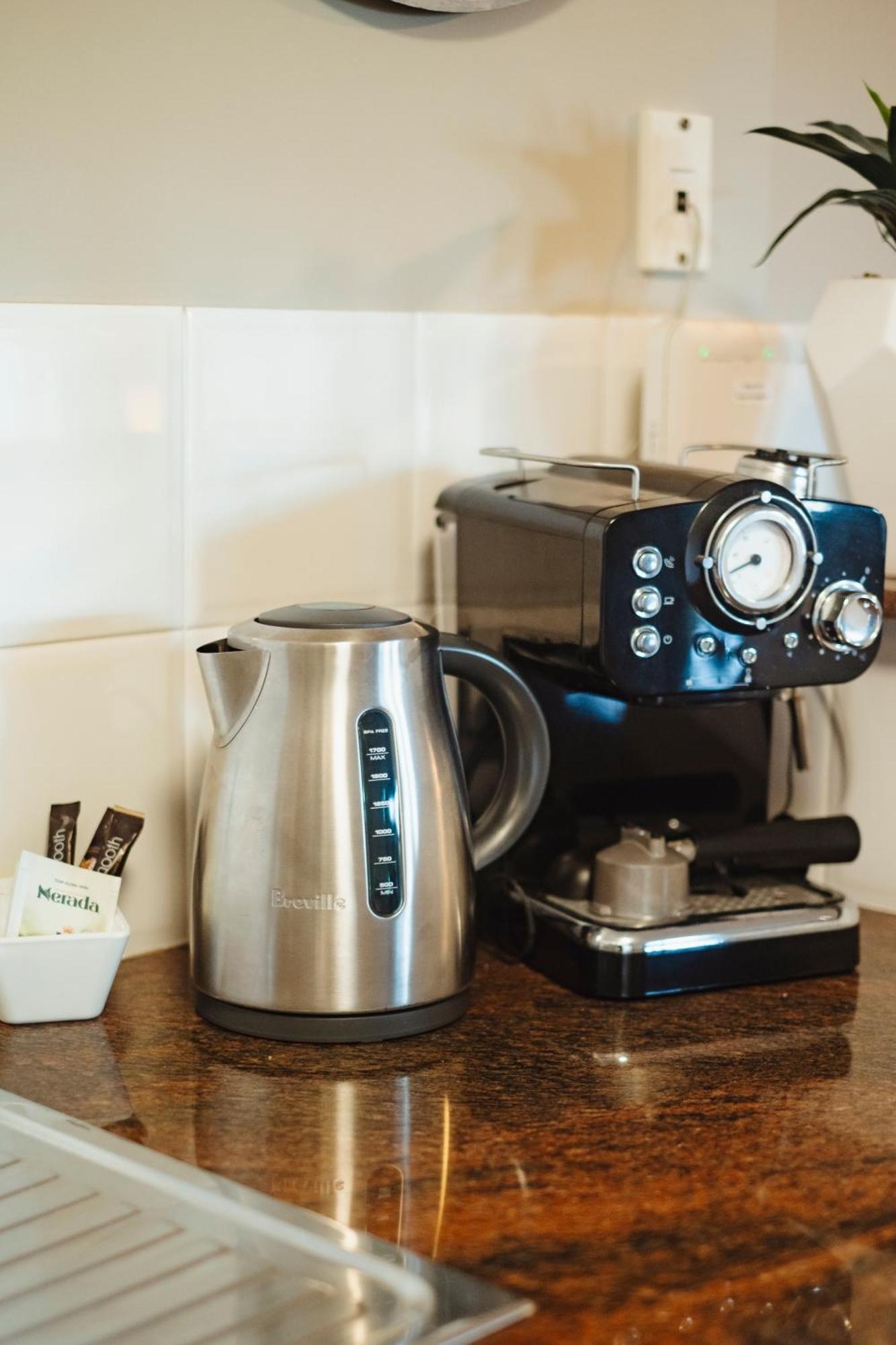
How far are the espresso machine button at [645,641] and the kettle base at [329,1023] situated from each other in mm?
230

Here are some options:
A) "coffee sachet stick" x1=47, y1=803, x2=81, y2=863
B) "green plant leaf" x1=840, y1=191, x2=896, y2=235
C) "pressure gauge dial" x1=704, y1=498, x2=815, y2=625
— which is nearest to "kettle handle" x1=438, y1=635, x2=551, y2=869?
"pressure gauge dial" x1=704, y1=498, x2=815, y2=625

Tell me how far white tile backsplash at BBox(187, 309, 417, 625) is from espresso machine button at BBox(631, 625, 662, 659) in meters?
0.29

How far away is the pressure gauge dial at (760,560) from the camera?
0.94 metres

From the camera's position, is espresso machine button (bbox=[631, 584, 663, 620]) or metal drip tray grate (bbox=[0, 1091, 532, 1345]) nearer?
metal drip tray grate (bbox=[0, 1091, 532, 1345])

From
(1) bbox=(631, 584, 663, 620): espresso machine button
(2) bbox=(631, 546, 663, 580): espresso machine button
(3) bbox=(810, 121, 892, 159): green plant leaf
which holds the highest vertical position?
(3) bbox=(810, 121, 892, 159): green plant leaf

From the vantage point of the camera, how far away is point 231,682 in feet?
3.00

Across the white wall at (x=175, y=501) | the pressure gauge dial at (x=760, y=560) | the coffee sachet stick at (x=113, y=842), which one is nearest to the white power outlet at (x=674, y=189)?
the white wall at (x=175, y=501)

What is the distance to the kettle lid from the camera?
→ 0.91 meters

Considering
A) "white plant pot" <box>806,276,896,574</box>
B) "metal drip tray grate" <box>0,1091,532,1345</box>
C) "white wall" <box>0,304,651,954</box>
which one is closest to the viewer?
"metal drip tray grate" <box>0,1091,532,1345</box>

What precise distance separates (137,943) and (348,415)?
391 mm

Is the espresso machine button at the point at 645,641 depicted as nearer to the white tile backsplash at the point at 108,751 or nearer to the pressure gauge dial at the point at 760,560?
the pressure gauge dial at the point at 760,560

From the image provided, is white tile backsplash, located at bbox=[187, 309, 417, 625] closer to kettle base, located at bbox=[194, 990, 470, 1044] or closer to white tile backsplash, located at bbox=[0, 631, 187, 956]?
white tile backsplash, located at bbox=[0, 631, 187, 956]

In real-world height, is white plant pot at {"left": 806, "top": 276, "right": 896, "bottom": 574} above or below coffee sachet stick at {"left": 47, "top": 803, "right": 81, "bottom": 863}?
above

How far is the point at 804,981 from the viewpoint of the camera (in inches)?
41.2
